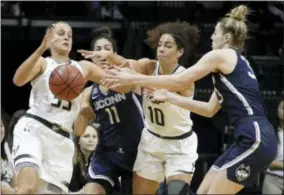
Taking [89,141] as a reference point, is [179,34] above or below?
above

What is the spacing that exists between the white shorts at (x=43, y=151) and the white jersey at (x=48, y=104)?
86 mm

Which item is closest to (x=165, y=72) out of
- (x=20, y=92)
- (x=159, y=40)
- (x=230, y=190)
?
(x=159, y=40)

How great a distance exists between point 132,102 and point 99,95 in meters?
0.26

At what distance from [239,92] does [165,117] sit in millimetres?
999

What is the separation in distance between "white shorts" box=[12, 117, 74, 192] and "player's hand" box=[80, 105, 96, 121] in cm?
23

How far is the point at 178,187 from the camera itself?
633 centimetres

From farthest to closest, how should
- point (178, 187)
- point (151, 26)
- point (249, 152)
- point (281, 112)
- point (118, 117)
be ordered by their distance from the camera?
point (151, 26) < point (281, 112) < point (118, 117) < point (178, 187) < point (249, 152)

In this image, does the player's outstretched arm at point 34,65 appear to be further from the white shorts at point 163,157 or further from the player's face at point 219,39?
the player's face at point 219,39

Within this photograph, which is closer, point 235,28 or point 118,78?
point 118,78

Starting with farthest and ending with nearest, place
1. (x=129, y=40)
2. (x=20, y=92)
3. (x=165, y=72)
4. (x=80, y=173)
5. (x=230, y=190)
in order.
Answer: (x=20, y=92) → (x=129, y=40) → (x=80, y=173) → (x=165, y=72) → (x=230, y=190)

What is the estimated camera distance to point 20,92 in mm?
10453

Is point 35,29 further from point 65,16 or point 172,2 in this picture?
point 172,2

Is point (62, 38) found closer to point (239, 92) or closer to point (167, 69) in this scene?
point (167, 69)

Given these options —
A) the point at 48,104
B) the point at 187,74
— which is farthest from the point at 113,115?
the point at 187,74
